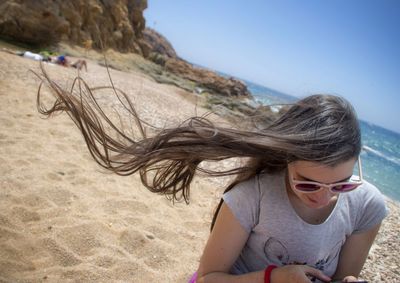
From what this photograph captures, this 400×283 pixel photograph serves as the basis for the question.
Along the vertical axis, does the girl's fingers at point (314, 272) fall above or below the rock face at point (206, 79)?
above

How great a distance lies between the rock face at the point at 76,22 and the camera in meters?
13.8

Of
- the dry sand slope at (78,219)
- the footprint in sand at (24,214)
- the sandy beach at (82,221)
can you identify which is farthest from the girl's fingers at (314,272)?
the footprint in sand at (24,214)

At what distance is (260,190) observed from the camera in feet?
5.27

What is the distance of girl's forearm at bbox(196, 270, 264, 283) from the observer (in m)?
1.47

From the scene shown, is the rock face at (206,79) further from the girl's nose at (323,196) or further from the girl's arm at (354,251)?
the girl's nose at (323,196)

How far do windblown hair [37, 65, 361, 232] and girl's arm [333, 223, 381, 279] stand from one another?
0.48 m

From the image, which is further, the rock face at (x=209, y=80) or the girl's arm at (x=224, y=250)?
the rock face at (x=209, y=80)

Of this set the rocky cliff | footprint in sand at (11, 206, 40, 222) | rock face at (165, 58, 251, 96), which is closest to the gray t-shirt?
footprint in sand at (11, 206, 40, 222)

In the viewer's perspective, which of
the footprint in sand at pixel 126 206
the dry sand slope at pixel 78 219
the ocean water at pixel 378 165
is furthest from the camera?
the footprint in sand at pixel 126 206

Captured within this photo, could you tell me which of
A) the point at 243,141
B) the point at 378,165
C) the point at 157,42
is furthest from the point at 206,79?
the point at 243,141

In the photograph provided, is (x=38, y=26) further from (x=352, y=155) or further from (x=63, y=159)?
(x=352, y=155)

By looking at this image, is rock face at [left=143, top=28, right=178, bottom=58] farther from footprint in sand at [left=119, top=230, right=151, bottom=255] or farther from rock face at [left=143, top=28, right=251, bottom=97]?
footprint in sand at [left=119, top=230, right=151, bottom=255]

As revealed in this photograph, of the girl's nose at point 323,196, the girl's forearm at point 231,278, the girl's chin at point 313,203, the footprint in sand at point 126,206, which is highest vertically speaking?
the girl's nose at point 323,196

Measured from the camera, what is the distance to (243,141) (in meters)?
1.67
